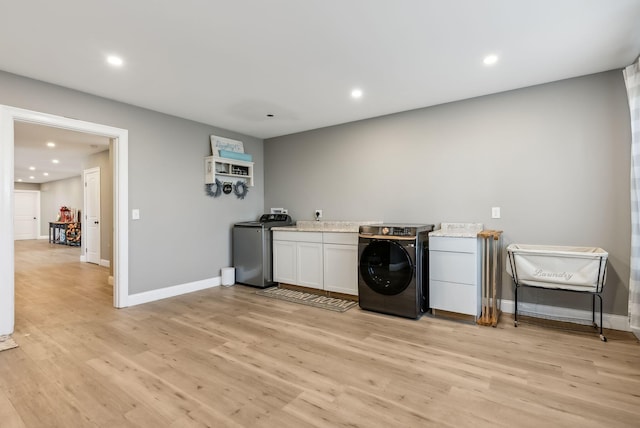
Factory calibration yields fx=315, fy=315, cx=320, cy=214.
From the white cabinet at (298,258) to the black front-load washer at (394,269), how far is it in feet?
2.61

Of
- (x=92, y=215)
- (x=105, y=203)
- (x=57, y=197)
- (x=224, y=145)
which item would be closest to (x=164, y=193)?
(x=224, y=145)

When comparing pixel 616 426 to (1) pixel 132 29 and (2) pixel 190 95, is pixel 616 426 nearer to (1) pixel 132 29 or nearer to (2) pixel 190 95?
(1) pixel 132 29

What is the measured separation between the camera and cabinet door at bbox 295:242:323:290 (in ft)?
13.7

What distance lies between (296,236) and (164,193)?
→ 1.82 metres

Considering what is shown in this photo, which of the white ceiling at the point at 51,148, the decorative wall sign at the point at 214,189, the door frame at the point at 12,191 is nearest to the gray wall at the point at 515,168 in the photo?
the decorative wall sign at the point at 214,189

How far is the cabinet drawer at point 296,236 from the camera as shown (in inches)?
165

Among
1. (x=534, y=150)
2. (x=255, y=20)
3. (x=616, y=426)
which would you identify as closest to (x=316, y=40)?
(x=255, y=20)

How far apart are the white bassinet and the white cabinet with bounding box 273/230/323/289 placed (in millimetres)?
2218

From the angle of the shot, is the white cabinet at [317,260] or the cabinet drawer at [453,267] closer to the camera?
the cabinet drawer at [453,267]

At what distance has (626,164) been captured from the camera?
2.86 m

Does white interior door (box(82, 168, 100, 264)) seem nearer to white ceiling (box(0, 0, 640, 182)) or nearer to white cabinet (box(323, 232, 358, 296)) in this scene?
white ceiling (box(0, 0, 640, 182))

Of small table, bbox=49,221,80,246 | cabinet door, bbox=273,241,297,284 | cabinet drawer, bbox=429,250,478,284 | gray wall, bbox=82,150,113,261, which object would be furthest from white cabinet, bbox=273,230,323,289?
small table, bbox=49,221,80,246

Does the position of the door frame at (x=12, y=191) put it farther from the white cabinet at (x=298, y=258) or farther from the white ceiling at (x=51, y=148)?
the white cabinet at (x=298, y=258)

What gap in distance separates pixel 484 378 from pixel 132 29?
3392 millimetres
